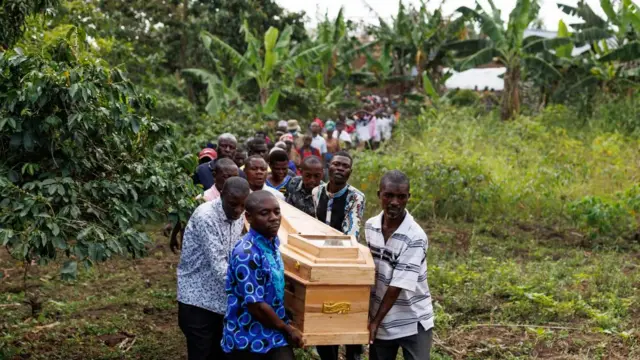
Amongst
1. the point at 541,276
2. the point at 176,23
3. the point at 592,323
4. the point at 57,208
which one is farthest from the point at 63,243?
the point at 176,23

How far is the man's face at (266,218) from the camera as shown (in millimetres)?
3945

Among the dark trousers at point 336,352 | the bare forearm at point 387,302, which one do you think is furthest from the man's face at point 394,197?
the dark trousers at point 336,352

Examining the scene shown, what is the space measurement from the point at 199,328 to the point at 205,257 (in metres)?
0.41

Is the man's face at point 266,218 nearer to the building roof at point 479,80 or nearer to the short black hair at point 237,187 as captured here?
the short black hair at point 237,187

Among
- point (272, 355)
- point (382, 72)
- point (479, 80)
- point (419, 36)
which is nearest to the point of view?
point (272, 355)

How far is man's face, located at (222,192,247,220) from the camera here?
14.6ft

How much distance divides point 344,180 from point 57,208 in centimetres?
196

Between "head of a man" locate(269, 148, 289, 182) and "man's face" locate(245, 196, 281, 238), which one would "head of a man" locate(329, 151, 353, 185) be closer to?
"head of a man" locate(269, 148, 289, 182)

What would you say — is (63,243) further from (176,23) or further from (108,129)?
(176,23)

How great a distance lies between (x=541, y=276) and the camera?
850 centimetres

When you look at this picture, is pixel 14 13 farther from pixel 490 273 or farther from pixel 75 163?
pixel 490 273

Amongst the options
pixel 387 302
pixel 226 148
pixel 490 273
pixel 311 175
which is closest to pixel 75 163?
pixel 311 175

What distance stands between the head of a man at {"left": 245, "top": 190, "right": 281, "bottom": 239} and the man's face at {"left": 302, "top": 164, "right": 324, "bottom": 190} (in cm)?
220

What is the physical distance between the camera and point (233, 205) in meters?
4.49
